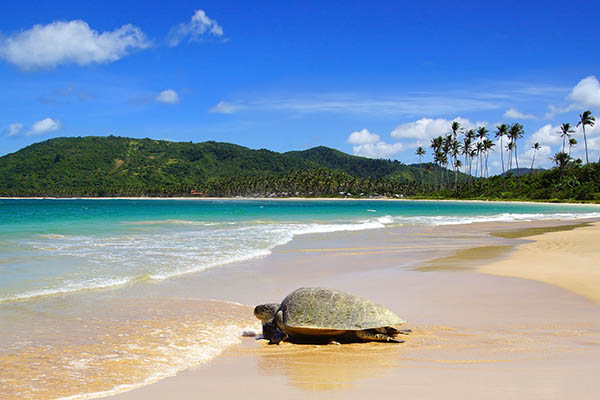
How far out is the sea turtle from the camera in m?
6.04

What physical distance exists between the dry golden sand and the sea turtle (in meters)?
5.08

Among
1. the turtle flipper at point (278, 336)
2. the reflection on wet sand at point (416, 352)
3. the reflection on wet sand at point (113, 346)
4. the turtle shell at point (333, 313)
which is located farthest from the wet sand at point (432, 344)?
the reflection on wet sand at point (113, 346)

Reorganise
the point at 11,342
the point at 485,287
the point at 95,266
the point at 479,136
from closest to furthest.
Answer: the point at 11,342 < the point at 485,287 < the point at 95,266 < the point at 479,136

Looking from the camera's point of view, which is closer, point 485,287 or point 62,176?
point 485,287

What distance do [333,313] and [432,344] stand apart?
53.5 inches

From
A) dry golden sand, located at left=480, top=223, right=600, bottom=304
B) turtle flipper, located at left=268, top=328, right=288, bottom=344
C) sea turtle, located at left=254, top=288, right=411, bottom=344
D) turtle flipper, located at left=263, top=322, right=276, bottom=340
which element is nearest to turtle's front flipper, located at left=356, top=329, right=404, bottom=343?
sea turtle, located at left=254, top=288, right=411, bottom=344

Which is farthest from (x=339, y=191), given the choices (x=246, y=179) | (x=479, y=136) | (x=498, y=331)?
(x=498, y=331)

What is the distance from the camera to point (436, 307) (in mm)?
8141

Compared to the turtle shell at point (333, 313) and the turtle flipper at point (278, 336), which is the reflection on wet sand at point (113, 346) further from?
the turtle shell at point (333, 313)

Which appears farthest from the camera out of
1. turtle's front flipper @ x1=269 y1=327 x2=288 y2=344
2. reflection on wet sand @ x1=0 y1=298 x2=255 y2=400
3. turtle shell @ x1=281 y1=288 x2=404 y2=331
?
turtle's front flipper @ x1=269 y1=327 x2=288 y2=344

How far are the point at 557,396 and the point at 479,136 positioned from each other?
464 feet

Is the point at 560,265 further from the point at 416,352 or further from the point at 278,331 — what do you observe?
the point at 278,331

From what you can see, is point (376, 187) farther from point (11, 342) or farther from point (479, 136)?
point (11, 342)

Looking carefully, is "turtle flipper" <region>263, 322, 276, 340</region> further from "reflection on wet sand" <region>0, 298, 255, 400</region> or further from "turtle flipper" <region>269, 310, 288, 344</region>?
"reflection on wet sand" <region>0, 298, 255, 400</region>
